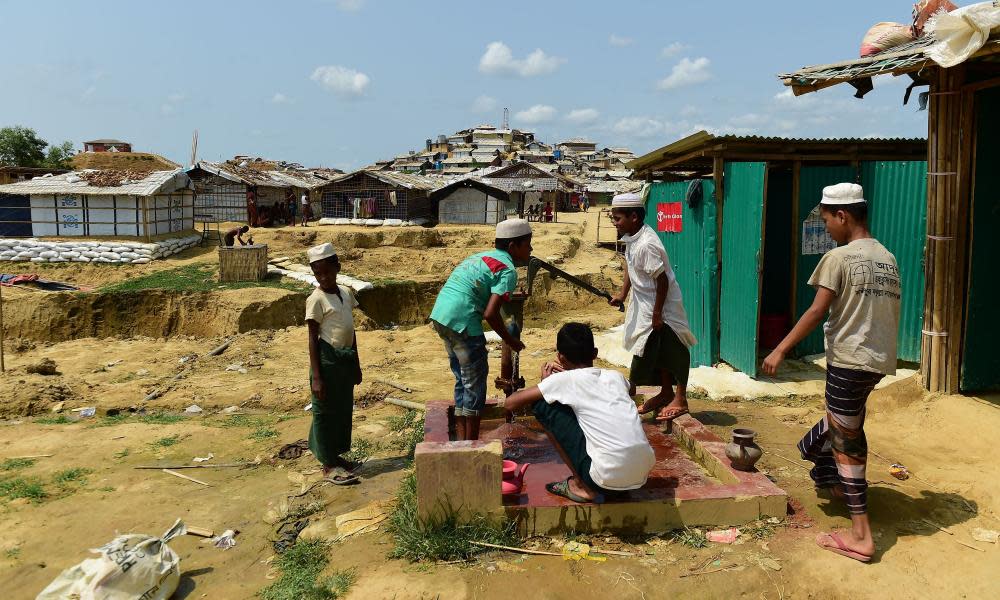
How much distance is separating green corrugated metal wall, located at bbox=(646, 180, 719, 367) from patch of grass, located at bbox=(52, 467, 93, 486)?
19.9 ft

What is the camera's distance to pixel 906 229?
6.95 m

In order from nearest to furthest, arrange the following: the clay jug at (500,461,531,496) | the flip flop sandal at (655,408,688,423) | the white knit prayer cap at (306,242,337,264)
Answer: the clay jug at (500,461,531,496) < the white knit prayer cap at (306,242,337,264) < the flip flop sandal at (655,408,688,423)

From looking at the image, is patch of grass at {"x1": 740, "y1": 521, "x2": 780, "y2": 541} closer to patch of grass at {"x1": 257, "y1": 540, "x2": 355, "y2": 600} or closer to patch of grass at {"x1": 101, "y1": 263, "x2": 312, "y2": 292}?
patch of grass at {"x1": 257, "y1": 540, "x2": 355, "y2": 600}

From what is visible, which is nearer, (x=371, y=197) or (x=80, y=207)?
(x=80, y=207)

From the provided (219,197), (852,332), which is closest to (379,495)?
(852,332)

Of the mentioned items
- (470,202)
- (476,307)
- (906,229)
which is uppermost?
(470,202)

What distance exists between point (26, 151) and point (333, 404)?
148 ft

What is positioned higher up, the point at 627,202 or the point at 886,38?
the point at 886,38

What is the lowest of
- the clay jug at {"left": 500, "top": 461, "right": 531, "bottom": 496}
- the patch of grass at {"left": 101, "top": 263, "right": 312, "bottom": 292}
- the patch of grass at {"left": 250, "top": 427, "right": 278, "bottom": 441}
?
the patch of grass at {"left": 250, "top": 427, "right": 278, "bottom": 441}

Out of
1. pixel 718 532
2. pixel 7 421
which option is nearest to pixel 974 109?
pixel 718 532

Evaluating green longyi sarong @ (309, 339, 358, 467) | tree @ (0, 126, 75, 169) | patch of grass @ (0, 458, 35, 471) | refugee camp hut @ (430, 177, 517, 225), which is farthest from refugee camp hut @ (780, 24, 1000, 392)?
tree @ (0, 126, 75, 169)

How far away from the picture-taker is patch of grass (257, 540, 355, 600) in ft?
10.4

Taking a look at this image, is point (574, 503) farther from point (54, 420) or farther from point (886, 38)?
point (54, 420)

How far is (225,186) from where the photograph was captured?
2764 cm
